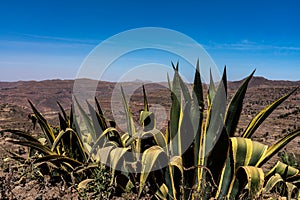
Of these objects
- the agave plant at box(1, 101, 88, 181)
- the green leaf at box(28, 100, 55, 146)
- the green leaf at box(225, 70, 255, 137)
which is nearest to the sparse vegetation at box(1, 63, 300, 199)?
the green leaf at box(225, 70, 255, 137)

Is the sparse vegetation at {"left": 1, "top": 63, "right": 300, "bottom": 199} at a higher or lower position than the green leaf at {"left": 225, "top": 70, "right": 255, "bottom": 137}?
lower

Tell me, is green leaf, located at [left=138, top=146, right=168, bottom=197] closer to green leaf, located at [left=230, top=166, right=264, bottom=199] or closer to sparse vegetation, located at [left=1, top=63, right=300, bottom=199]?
sparse vegetation, located at [left=1, top=63, right=300, bottom=199]

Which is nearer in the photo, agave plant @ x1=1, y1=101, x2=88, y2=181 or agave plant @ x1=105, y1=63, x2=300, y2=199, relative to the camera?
agave plant @ x1=105, y1=63, x2=300, y2=199

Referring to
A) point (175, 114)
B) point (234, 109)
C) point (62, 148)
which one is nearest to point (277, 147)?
point (234, 109)

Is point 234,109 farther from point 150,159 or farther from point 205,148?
point 150,159

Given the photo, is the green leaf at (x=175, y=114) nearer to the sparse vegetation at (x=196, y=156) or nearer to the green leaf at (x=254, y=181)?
the sparse vegetation at (x=196, y=156)

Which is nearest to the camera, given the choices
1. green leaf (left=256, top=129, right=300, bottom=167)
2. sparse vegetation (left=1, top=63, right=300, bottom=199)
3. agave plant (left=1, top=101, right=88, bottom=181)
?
sparse vegetation (left=1, top=63, right=300, bottom=199)

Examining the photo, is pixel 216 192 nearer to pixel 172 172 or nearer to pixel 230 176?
pixel 230 176

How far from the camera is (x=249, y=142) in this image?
7.23ft

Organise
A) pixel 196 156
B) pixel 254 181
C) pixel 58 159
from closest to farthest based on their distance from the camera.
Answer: pixel 254 181 < pixel 196 156 < pixel 58 159

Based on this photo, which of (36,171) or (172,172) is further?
(36,171)

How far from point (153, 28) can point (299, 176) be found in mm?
1706

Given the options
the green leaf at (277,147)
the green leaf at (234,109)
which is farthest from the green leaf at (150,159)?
the green leaf at (277,147)

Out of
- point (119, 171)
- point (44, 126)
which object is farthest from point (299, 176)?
point (44, 126)
